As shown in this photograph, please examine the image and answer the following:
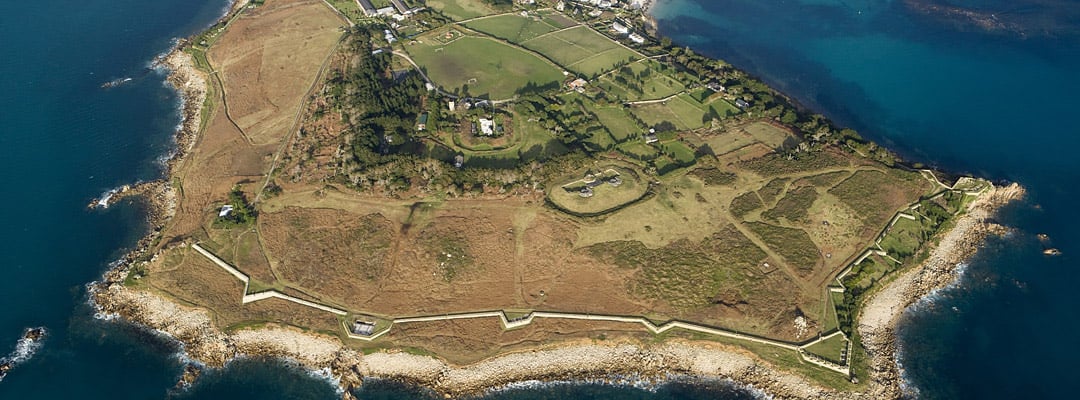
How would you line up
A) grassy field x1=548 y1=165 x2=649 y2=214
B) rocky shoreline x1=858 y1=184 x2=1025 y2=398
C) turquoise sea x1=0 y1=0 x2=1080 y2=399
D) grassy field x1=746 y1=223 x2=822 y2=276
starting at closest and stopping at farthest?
turquoise sea x1=0 y1=0 x2=1080 y2=399 → rocky shoreline x1=858 y1=184 x2=1025 y2=398 → grassy field x1=746 y1=223 x2=822 y2=276 → grassy field x1=548 y1=165 x2=649 y2=214

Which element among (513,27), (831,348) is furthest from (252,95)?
(831,348)

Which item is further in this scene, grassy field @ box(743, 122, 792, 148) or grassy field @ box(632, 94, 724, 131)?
grassy field @ box(632, 94, 724, 131)

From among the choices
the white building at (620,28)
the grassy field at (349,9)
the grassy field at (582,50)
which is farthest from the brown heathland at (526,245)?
the grassy field at (349,9)

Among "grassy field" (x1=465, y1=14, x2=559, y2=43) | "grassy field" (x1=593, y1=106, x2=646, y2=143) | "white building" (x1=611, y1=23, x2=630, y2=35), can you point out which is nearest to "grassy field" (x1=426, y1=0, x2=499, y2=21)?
"grassy field" (x1=465, y1=14, x2=559, y2=43)

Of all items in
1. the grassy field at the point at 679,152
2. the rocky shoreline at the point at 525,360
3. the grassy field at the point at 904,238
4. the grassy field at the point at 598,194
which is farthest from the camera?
the grassy field at the point at 679,152

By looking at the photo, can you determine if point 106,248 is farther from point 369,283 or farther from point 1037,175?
point 1037,175

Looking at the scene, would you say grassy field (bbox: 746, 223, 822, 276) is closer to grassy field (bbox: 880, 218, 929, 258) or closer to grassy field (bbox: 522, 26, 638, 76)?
grassy field (bbox: 880, 218, 929, 258)

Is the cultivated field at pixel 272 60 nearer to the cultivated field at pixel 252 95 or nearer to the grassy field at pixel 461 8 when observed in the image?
the cultivated field at pixel 252 95
